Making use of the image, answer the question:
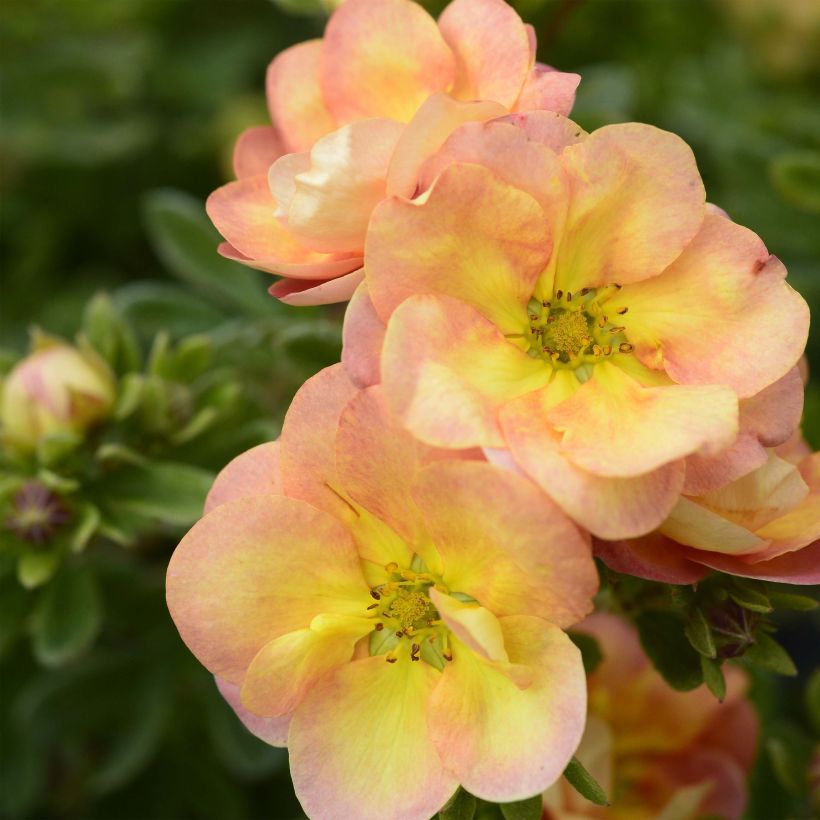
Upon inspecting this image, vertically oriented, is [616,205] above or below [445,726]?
above

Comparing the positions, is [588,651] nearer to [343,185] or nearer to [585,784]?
[585,784]

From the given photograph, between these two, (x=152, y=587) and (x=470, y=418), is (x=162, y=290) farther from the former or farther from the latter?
(x=470, y=418)

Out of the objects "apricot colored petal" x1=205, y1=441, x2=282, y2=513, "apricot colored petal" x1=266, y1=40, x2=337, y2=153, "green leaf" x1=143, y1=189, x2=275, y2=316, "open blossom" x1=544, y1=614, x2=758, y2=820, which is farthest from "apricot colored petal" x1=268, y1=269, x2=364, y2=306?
"green leaf" x1=143, y1=189, x2=275, y2=316

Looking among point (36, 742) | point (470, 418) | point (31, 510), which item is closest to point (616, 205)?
point (470, 418)

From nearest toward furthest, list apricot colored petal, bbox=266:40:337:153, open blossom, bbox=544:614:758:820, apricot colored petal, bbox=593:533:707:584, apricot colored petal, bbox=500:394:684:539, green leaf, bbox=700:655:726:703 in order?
apricot colored petal, bbox=500:394:684:539, apricot colored petal, bbox=593:533:707:584, green leaf, bbox=700:655:726:703, apricot colored petal, bbox=266:40:337:153, open blossom, bbox=544:614:758:820

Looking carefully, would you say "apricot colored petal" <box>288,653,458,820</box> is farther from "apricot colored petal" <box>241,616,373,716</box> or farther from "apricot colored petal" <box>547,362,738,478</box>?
"apricot colored petal" <box>547,362,738,478</box>

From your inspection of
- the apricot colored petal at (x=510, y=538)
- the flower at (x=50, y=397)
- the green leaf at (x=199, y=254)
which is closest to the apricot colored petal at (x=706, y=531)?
the apricot colored petal at (x=510, y=538)
